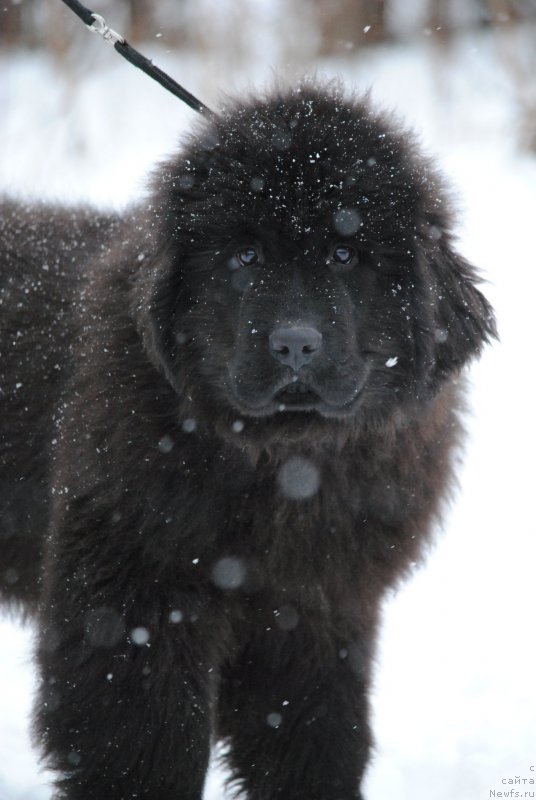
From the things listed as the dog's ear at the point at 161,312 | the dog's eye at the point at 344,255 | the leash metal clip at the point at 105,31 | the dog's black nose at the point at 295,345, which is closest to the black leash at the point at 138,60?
the leash metal clip at the point at 105,31

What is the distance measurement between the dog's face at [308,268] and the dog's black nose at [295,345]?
25mm

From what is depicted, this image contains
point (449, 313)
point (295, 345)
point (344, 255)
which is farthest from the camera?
point (449, 313)

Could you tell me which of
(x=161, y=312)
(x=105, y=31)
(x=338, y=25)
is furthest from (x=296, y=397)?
(x=338, y=25)

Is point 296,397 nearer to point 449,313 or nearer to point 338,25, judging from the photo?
point 449,313

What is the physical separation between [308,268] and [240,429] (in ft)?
1.63

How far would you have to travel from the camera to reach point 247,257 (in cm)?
316

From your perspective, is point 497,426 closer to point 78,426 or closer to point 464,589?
point 464,589

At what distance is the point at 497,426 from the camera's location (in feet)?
23.7

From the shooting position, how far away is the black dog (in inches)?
121

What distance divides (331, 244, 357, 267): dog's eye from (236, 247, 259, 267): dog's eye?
22 cm

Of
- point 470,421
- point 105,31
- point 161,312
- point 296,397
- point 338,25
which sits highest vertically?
point 338,25

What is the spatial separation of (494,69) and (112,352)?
431 inches

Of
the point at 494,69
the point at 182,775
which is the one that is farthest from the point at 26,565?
the point at 494,69

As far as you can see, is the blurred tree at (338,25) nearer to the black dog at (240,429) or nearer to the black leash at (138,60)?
the black leash at (138,60)
